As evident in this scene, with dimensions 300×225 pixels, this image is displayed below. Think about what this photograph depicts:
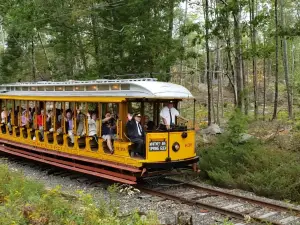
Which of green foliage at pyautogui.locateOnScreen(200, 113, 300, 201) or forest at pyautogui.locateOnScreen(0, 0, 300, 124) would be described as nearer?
green foliage at pyautogui.locateOnScreen(200, 113, 300, 201)

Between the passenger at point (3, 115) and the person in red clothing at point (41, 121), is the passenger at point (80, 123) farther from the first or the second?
the passenger at point (3, 115)

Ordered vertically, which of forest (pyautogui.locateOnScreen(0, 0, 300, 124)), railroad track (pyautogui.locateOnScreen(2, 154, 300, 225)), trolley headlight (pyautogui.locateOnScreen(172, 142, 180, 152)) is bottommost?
railroad track (pyautogui.locateOnScreen(2, 154, 300, 225))

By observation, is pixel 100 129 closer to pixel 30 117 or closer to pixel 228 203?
pixel 228 203

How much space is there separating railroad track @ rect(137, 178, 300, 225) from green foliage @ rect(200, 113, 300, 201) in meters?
0.76

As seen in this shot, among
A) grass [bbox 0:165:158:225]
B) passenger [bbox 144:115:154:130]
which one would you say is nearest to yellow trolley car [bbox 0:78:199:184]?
passenger [bbox 144:115:154:130]

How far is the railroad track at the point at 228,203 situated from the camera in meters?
7.41

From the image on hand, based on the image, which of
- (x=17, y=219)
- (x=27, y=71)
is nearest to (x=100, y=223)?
(x=17, y=219)

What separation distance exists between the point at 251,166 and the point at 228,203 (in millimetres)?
1988

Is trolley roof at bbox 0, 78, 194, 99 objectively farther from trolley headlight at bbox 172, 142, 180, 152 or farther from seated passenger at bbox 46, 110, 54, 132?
trolley headlight at bbox 172, 142, 180, 152

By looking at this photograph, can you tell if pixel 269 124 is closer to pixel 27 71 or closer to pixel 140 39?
pixel 140 39

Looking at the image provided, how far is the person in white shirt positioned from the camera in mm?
10555

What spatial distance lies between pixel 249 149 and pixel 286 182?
1.88m

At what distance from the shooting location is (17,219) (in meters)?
5.51

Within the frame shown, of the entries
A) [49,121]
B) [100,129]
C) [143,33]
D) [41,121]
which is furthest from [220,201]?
[143,33]
